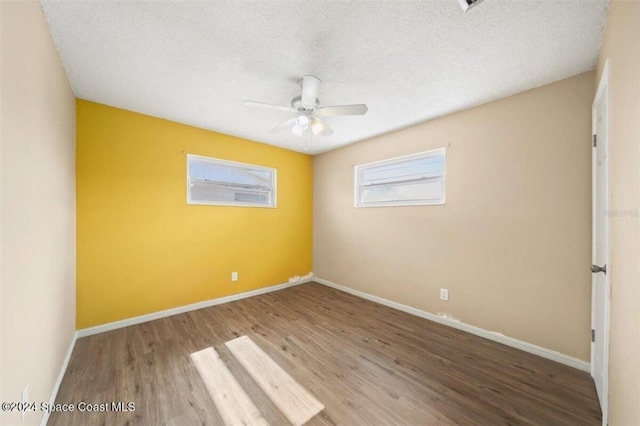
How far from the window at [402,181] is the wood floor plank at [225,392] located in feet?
8.90

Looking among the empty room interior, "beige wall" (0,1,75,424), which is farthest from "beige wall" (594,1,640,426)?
"beige wall" (0,1,75,424)

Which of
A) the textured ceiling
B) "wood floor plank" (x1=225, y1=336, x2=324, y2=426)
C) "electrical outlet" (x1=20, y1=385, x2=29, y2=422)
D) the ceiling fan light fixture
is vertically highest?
the textured ceiling

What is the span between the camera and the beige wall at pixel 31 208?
3.20 ft

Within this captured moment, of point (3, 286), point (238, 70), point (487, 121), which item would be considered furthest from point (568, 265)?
point (3, 286)

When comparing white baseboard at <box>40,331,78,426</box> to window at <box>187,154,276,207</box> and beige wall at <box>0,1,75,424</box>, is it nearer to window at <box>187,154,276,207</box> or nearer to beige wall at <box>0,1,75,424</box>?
beige wall at <box>0,1,75,424</box>

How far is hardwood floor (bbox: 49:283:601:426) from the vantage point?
1.48 m

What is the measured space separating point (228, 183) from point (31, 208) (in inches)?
92.8

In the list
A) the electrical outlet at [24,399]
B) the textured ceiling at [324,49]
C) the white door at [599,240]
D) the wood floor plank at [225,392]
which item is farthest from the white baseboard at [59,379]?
the white door at [599,240]

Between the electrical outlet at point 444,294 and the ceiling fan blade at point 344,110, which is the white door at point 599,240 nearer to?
the electrical outlet at point 444,294

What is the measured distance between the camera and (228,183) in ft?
11.6

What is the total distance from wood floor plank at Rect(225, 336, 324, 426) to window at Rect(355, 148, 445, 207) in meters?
2.43

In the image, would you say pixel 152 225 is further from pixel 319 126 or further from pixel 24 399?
pixel 319 126

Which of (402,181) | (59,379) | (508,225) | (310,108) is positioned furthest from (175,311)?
(508,225)

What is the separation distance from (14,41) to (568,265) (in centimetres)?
386
